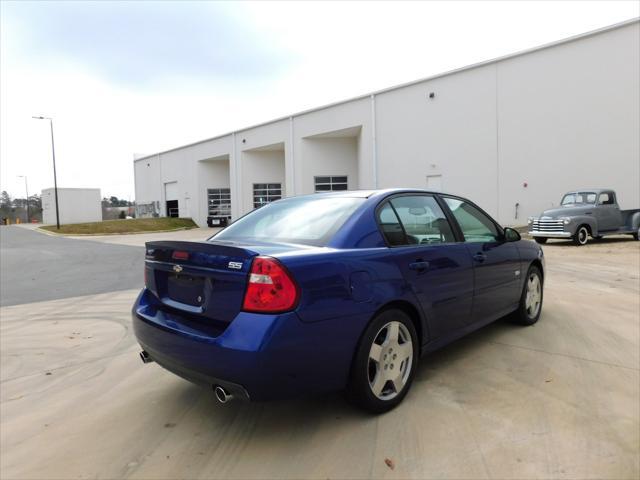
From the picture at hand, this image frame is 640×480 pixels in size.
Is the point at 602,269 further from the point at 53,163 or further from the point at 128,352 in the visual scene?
the point at 53,163

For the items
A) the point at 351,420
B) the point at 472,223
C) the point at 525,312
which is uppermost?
the point at 472,223

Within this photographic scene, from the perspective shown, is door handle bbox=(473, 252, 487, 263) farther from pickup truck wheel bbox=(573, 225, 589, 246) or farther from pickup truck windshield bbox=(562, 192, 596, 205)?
pickup truck windshield bbox=(562, 192, 596, 205)

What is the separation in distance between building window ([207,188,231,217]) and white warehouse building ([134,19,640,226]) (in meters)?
11.1

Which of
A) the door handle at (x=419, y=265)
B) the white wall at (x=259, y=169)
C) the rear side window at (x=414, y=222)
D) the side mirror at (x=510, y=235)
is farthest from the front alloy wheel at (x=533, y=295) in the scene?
the white wall at (x=259, y=169)

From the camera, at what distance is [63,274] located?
10.3 meters

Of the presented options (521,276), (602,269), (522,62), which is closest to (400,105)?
(522,62)

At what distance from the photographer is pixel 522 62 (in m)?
20.9

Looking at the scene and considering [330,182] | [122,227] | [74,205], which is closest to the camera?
[330,182]

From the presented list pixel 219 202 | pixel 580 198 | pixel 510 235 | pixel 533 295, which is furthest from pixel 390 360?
pixel 219 202

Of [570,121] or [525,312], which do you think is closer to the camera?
[525,312]

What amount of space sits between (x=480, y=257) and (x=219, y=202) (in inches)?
1562

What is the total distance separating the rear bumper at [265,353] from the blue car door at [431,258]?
68 centimetres

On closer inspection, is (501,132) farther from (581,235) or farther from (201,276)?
(201,276)

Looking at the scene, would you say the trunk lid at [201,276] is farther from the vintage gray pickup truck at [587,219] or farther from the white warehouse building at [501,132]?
the white warehouse building at [501,132]
